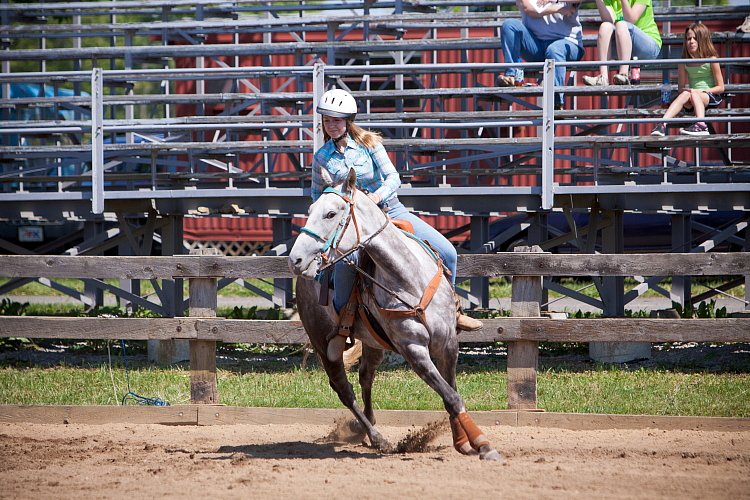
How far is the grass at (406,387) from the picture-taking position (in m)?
8.90

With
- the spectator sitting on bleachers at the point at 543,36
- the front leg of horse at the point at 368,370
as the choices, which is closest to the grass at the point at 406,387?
the front leg of horse at the point at 368,370

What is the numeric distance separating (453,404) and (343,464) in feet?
2.81

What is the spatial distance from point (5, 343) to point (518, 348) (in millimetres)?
Answer: 8443

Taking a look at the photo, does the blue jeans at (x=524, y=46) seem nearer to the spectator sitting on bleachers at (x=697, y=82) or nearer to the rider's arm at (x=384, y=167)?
the spectator sitting on bleachers at (x=697, y=82)

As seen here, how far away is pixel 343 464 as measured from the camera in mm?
6559

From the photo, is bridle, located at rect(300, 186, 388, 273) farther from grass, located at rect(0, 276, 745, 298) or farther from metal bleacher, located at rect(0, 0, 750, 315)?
grass, located at rect(0, 276, 745, 298)

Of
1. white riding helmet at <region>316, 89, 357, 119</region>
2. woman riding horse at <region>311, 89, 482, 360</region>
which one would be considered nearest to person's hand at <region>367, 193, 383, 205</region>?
woman riding horse at <region>311, 89, 482, 360</region>

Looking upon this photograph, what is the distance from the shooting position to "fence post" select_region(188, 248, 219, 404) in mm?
8516

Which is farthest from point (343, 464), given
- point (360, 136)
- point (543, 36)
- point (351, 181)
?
point (543, 36)

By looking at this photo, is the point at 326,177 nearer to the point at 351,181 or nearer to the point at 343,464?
the point at 351,181

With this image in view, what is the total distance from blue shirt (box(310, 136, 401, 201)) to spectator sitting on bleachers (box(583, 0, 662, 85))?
18.0 ft

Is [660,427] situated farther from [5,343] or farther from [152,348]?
[5,343]

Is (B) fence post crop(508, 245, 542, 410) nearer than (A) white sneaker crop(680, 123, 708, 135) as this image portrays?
Yes

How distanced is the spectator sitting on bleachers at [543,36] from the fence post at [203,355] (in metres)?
5.17
